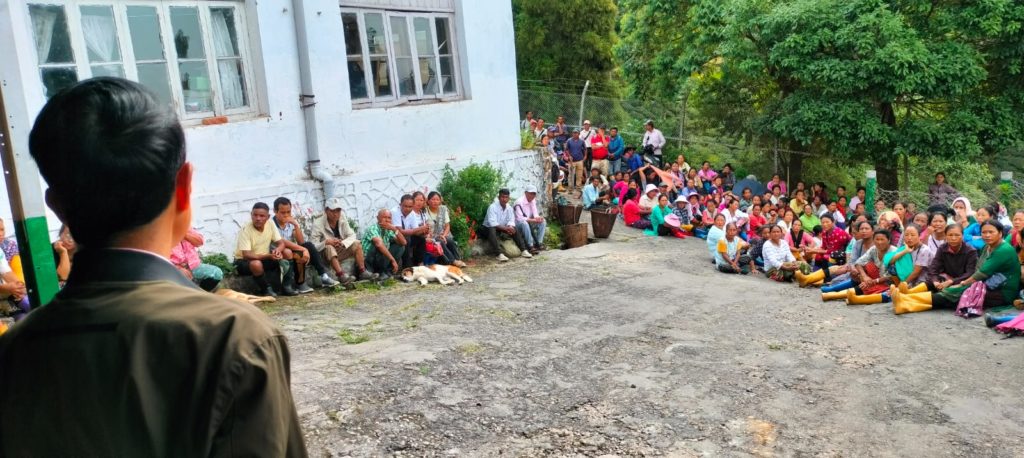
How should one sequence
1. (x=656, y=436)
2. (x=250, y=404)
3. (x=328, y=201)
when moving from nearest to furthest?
1. (x=250, y=404)
2. (x=656, y=436)
3. (x=328, y=201)

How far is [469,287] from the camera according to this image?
9203 mm

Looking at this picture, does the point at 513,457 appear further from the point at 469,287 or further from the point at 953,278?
the point at 953,278

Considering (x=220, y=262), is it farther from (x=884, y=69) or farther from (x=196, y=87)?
(x=884, y=69)

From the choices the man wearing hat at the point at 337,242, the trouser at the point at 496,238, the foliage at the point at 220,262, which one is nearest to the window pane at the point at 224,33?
the man wearing hat at the point at 337,242

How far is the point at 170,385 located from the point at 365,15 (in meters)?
9.40

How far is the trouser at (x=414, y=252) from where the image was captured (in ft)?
32.4

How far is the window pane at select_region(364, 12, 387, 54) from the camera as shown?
A: 10236 mm

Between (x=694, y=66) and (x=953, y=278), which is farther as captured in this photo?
(x=694, y=66)

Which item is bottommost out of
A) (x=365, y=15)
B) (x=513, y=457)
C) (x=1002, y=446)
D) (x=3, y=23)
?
(x=1002, y=446)

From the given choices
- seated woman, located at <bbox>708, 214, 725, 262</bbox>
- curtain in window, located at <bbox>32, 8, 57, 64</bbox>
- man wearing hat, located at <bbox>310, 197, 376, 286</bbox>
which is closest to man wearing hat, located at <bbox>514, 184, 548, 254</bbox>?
seated woman, located at <bbox>708, 214, 725, 262</bbox>

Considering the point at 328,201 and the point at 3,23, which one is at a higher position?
the point at 3,23

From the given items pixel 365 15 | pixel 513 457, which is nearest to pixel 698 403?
pixel 513 457

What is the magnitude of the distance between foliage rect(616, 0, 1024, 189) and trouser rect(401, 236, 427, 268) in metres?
7.38

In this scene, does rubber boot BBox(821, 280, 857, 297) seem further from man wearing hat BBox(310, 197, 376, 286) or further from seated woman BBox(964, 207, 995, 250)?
man wearing hat BBox(310, 197, 376, 286)
